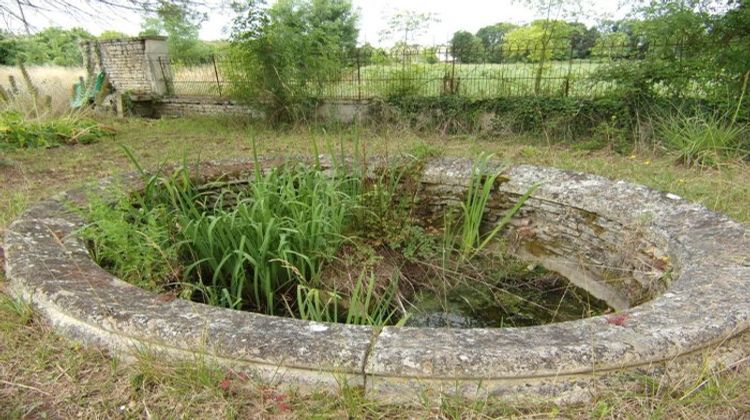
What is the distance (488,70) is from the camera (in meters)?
6.12

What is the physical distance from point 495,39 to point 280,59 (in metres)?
3.89

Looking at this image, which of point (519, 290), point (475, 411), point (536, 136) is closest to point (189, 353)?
point (475, 411)

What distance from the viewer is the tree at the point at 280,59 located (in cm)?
604

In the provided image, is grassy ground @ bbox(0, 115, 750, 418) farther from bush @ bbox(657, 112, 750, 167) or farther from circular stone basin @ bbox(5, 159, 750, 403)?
bush @ bbox(657, 112, 750, 167)

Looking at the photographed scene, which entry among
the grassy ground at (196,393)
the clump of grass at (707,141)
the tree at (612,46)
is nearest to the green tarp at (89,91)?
the grassy ground at (196,393)

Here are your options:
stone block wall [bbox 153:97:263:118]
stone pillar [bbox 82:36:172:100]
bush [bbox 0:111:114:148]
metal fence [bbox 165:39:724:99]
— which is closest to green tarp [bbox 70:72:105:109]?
stone pillar [bbox 82:36:172:100]

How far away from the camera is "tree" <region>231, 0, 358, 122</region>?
238 inches

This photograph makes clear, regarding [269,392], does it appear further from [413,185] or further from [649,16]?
[649,16]

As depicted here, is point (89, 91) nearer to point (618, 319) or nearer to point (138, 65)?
point (138, 65)

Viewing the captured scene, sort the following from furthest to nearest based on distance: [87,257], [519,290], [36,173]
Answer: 1. [36,173]
2. [519,290]
3. [87,257]

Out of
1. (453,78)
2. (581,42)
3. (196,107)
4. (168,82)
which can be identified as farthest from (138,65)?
(581,42)

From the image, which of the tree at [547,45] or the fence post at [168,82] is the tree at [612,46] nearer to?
the tree at [547,45]

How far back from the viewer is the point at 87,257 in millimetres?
1825

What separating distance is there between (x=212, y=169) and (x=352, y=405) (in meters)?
2.44
